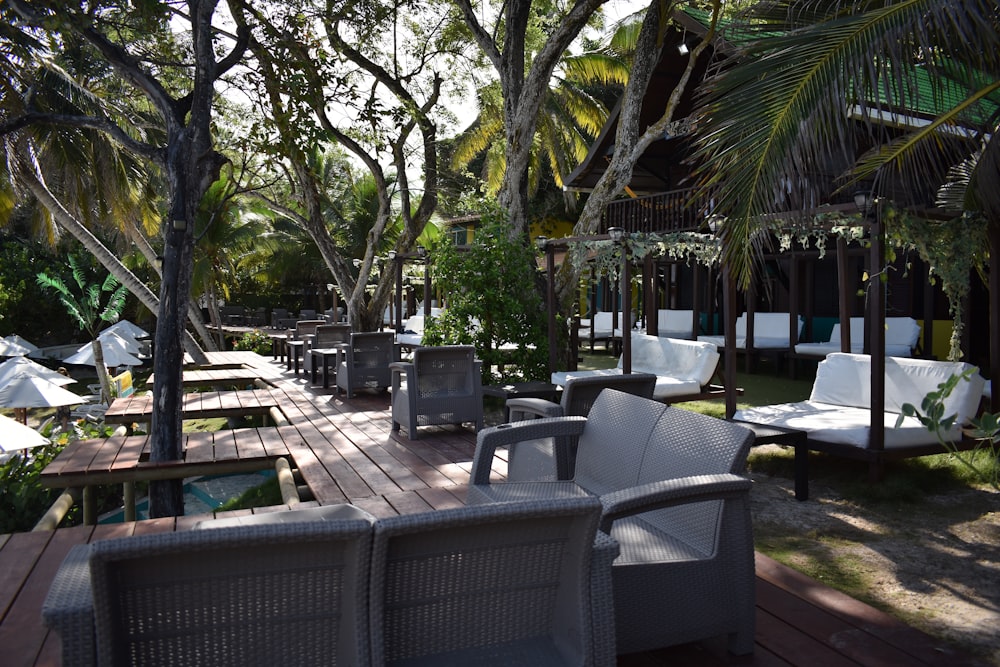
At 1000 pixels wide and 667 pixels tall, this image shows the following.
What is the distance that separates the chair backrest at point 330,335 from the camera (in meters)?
12.2

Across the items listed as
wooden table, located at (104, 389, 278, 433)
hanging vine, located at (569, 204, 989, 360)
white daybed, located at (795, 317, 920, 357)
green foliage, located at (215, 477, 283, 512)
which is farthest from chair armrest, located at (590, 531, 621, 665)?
white daybed, located at (795, 317, 920, 357)

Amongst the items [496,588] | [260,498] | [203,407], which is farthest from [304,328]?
[496,588]

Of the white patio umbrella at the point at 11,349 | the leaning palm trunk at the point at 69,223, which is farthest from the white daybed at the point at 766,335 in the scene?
the white patio umbrella at the point at 11,349

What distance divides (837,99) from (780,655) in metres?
2.76

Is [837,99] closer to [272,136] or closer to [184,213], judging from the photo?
[184,213]

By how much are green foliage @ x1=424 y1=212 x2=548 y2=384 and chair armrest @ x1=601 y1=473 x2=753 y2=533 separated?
6781 mm

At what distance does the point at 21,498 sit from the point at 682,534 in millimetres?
7281

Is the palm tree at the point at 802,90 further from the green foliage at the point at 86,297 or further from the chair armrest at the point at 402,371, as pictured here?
the green foliage at the point at 86,297

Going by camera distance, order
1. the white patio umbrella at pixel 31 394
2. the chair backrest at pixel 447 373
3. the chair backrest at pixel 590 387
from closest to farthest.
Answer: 1. the chair backrest at pixel 590 387
2. the chair backrest at pixel 447 373
3. the white patio umbrella at pixel 31 394

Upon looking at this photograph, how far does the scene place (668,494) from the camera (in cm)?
249

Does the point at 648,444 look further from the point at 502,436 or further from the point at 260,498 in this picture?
the point at 260,498

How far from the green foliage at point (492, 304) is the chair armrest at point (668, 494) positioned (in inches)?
267

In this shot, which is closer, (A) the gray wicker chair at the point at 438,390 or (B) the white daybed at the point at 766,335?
(A) the gray wicker chair at the point at 438,390

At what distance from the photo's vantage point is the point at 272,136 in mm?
7875
